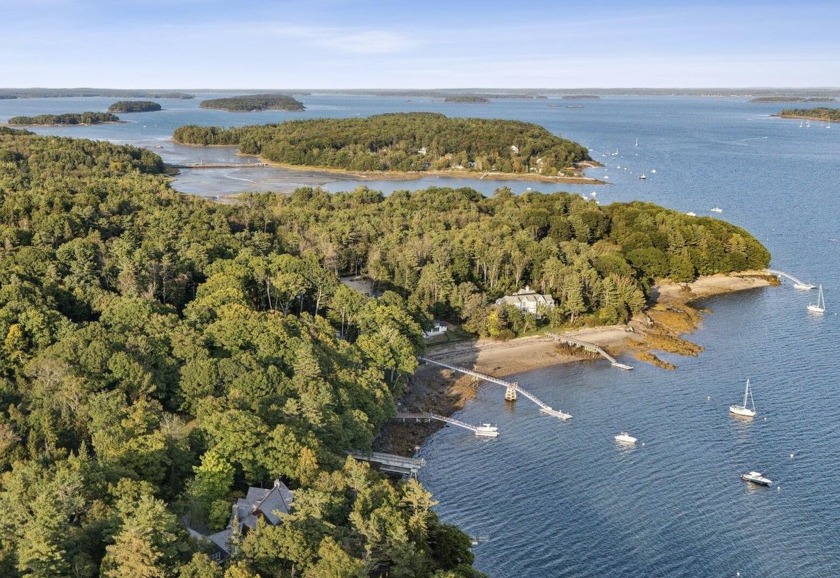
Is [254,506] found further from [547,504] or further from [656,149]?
[656,149]

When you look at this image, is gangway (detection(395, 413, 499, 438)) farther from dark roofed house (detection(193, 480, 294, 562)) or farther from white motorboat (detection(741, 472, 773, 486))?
dark roofed house (detection(193, 480, 294, 562))

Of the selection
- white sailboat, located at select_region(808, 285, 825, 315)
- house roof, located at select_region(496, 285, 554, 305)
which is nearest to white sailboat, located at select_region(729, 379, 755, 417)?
house roof, located at select_region(496, 285, 554, 305)

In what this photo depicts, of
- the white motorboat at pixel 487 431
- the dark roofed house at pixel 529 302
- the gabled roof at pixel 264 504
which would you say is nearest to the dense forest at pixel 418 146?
the dark roofed house at pixel 529 302

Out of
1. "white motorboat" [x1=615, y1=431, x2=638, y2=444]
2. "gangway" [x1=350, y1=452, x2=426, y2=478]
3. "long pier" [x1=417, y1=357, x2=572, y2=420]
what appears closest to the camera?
"gangway" [x1=350, y1=452, x2=426, y2=478]

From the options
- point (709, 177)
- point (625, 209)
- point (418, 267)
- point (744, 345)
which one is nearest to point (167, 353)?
point (418, 267)

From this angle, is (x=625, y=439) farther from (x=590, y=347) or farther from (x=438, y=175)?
(x=438, y=175)
